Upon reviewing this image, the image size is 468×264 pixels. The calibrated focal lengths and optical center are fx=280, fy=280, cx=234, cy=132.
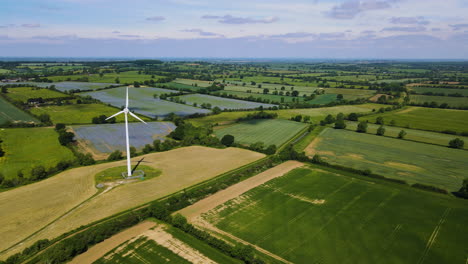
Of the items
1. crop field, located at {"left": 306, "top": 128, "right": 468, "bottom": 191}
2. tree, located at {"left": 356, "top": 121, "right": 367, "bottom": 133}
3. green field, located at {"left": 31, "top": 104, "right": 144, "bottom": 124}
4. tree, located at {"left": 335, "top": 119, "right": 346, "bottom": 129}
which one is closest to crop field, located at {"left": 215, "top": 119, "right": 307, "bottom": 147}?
crop field, located at {"left": 306, "top": 128, "right": 468, "bottom": 191}

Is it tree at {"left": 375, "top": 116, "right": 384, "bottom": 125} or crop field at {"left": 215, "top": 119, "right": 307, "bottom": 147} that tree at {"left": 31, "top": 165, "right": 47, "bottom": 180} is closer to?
crop field at {"left": 215, "top": 119, "right": 307, "bottom": 147}

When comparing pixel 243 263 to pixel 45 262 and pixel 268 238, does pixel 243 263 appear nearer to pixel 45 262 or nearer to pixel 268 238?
pixel 268 238

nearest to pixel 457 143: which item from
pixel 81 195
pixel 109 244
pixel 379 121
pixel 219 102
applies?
pixel 379 121

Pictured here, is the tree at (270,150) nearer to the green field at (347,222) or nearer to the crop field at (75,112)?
the green field at (347,222)

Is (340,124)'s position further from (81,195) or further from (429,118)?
(81,195)

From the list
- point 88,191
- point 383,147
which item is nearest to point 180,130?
point 88,191

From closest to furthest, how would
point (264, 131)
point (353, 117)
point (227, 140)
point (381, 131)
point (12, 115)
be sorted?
point (227, 140), point (381, 131), point (264, 131), point (12, 115), point (353, 117)

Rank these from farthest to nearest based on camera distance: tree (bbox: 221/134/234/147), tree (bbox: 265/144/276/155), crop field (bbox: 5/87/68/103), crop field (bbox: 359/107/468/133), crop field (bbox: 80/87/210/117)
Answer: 1. crop field (bbox: 5/87/68/103)
2. crop field (bbox: 80/87/210/117)
3. crop field (bbox: 359/107/468/133)
4. tree (bbox: 221/134/234/147)
5. tree (bbox: 265/144/276/155)
